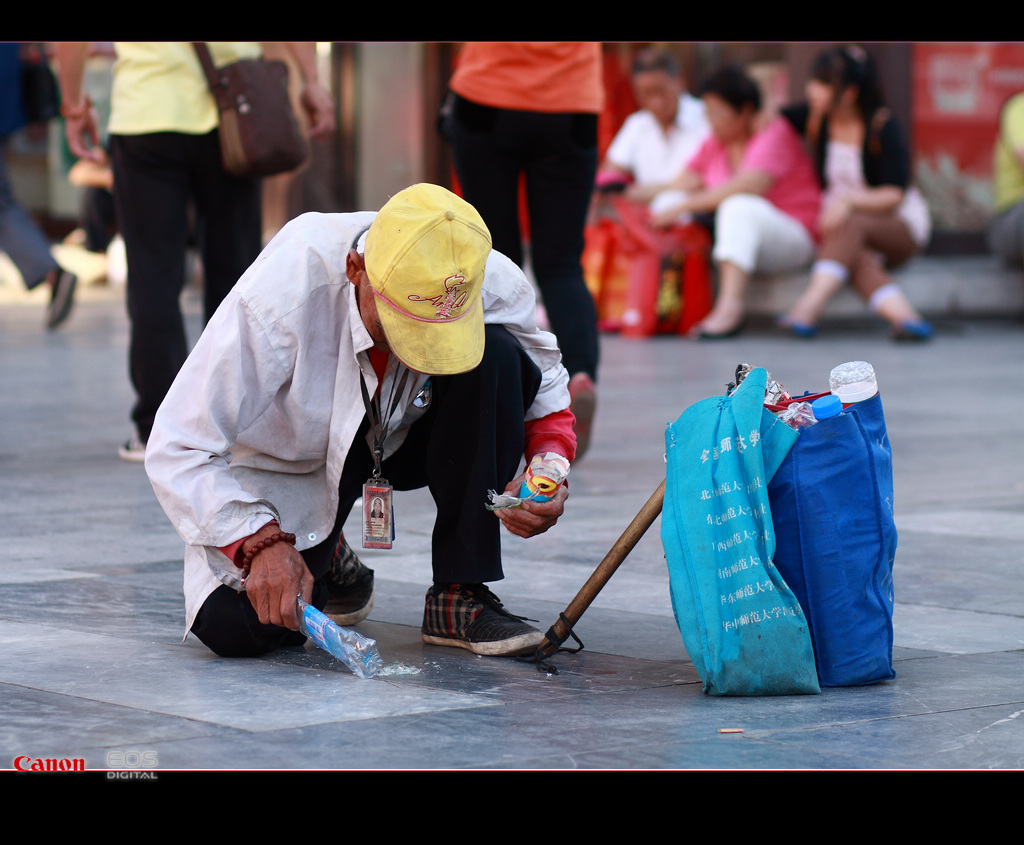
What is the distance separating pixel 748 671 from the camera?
2.68 m

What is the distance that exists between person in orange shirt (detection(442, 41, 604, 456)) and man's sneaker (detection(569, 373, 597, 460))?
1.6 inches

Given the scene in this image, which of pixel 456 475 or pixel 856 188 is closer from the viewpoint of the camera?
pixel 456 475

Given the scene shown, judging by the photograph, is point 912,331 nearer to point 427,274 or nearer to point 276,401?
point 276,401

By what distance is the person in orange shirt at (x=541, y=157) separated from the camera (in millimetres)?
4934

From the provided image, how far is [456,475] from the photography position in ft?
9.66

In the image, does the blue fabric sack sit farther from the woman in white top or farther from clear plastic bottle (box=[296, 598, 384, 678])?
the woman in white top

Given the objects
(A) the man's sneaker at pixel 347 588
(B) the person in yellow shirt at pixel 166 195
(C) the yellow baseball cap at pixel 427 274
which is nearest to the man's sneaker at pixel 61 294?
(B) the person in yellow shirt at pixel 166 195

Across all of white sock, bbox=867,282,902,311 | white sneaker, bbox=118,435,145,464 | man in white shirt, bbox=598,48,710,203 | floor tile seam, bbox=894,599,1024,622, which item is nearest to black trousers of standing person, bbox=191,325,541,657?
floor tile seam, bbox=894,599,1024,622

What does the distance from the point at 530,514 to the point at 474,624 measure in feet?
0.86

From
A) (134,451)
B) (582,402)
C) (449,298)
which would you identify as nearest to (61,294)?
(134,451)

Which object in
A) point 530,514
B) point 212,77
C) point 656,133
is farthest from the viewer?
point 656,133

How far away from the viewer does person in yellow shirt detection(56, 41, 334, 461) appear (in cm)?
482

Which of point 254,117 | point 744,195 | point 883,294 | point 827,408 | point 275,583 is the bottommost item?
point 883,294

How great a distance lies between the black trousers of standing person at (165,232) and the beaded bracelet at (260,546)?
2.24 meters
